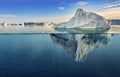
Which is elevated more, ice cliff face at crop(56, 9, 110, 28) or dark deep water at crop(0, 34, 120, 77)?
ice cliff face at crop(56, 9, 110, 28)

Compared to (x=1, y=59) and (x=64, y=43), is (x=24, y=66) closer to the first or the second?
(x=1, y=59)

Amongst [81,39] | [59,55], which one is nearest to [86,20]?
[81,39]

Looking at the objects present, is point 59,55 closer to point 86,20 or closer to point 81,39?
point 81,39

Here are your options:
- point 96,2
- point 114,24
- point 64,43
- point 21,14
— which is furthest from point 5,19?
point 114,24

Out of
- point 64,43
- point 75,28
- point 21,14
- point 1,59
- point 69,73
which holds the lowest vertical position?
point 69,73

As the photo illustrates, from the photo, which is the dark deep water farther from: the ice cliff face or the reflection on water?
the ice cliff face

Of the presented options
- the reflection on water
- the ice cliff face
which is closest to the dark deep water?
the reflection on water
